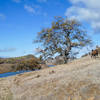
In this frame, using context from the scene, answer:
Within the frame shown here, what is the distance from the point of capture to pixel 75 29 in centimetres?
2530

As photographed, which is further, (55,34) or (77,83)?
(55,34)

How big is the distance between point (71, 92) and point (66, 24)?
20.0m

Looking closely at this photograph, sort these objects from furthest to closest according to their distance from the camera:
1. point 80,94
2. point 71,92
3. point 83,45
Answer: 1. point 83,45
2. point 71,92
3. point 80,94

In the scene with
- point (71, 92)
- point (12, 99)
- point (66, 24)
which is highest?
point (66, 24)

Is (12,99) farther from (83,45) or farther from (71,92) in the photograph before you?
(83,45)

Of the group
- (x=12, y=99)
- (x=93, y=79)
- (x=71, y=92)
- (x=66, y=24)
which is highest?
Answer: (x=66, y=24)

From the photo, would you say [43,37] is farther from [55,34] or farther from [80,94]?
[80,94]

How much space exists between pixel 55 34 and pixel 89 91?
785 inches

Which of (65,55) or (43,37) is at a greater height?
(43,37)

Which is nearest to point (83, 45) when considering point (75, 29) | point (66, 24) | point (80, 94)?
point (75, 29)

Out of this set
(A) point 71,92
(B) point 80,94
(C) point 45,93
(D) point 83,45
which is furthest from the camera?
(D) point 83,45

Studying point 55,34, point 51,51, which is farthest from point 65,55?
point 55,34

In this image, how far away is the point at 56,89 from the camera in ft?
22.9

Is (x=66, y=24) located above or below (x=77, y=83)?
above
